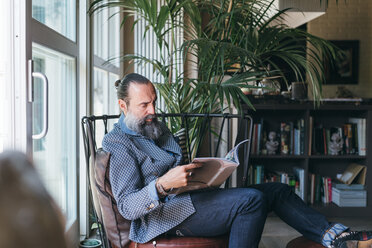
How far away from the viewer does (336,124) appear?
3822 millimetres

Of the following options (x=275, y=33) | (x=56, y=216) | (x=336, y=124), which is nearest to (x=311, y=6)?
(x=336, y=124)

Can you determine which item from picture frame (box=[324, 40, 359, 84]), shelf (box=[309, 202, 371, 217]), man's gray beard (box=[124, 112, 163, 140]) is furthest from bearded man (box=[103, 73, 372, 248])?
picture frame (box=[324, 40, 359, 84])

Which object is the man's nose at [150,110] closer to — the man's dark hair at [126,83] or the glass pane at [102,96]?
the man's dark hair at [126,83]

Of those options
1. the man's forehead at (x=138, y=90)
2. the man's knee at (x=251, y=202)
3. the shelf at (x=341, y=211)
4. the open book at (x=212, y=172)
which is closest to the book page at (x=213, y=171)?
the open book at (x=212, y=172)

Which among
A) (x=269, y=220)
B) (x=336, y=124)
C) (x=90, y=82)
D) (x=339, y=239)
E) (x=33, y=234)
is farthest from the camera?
(x=336, y=124)

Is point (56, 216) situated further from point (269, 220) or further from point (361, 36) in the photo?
point (361, 36)

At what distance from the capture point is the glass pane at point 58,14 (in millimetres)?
1924

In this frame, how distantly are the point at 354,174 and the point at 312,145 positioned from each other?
16.8 inches

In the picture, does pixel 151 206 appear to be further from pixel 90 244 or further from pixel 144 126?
pixel 90 244

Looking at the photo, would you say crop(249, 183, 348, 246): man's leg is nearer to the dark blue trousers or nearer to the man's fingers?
the dark blue trousers

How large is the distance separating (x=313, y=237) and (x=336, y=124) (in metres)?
2.10

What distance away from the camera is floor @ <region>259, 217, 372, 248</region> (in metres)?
2.95

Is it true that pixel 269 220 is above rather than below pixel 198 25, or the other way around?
below

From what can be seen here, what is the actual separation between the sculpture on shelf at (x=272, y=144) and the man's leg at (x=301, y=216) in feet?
5.04
